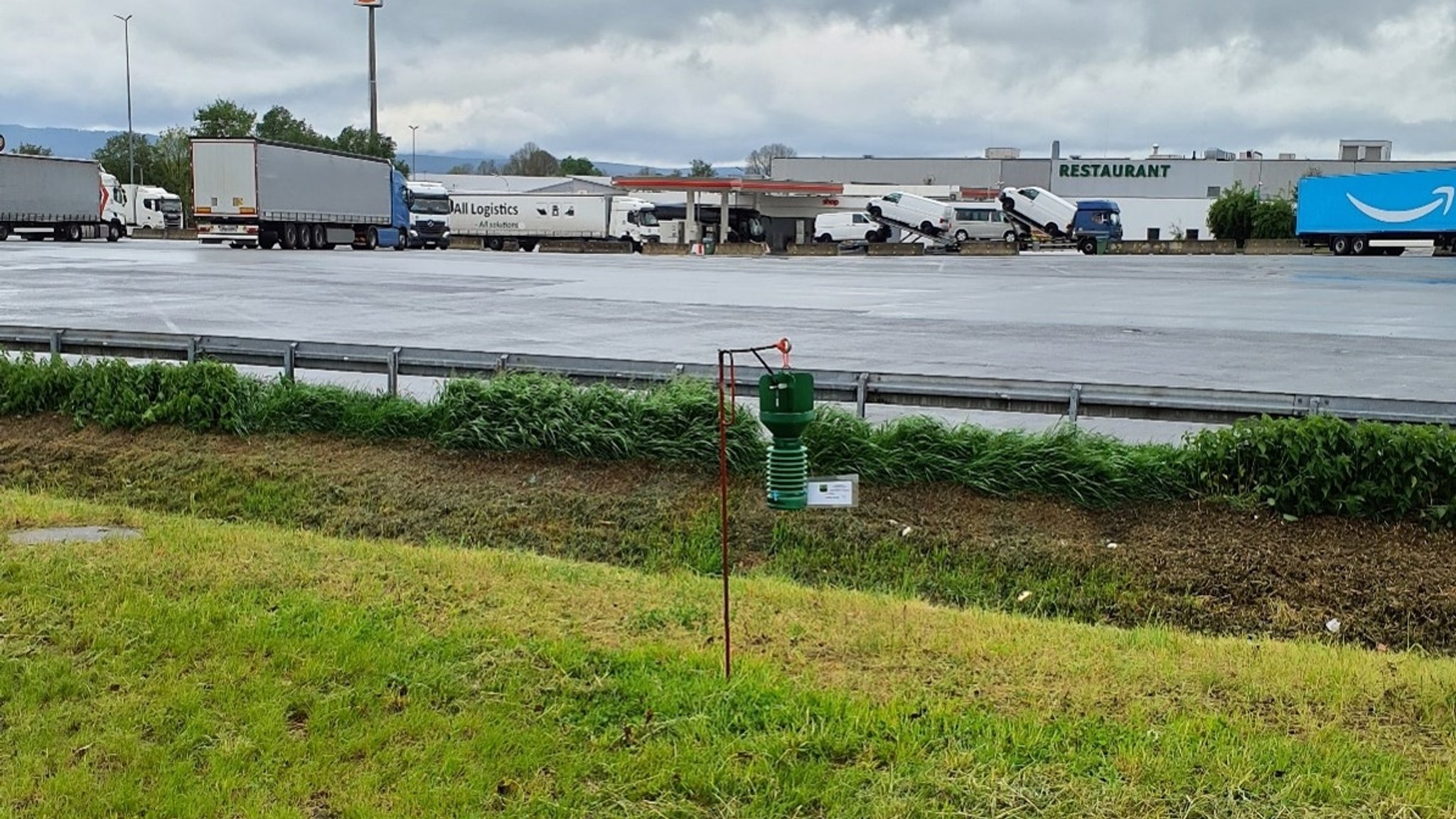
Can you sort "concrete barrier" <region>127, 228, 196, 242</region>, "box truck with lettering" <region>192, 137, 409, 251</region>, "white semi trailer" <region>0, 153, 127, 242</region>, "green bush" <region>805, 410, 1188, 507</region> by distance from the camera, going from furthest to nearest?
"concrete barrier" <region>127, 228, 196, 242</region>
"white semi trailer" <region>0, 153, 127, 242</region>
"box truck with lettering" <region>192, 137, 409, 251</region>
"green bush" <region>805, 410, 1188, 507</region>

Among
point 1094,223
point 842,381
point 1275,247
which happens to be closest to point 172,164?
point 1094,223

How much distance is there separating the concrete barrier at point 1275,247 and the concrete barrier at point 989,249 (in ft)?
37.1

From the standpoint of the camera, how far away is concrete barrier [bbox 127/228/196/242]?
64625 millimetres

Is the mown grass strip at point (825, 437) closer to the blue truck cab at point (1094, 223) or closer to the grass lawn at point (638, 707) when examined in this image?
the grass lawn at point (638, 707)

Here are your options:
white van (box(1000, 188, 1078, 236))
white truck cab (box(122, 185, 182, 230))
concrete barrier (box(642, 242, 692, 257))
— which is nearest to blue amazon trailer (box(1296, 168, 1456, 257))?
white van (box(1000, 188, 1078, 236))

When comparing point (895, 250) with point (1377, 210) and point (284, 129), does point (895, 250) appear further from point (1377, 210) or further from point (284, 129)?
point (284, 129)

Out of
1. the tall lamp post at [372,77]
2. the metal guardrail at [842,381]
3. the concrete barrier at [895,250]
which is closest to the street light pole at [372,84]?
the tall lamp post at [372,77]

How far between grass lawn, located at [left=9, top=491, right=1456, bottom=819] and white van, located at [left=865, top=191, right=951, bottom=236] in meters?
59.3

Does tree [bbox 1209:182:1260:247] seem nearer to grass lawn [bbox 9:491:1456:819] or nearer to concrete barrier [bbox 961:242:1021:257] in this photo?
concrete barrier [bbox 961:242:1021:257]

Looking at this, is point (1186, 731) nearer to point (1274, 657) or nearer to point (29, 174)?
point (1274, 657)

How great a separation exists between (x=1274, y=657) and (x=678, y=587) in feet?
8.79

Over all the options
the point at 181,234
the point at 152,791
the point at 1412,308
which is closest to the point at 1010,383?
the point at 152,791

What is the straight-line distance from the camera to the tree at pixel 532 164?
15325 centimetres

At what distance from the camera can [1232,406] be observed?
8164 millimetres
